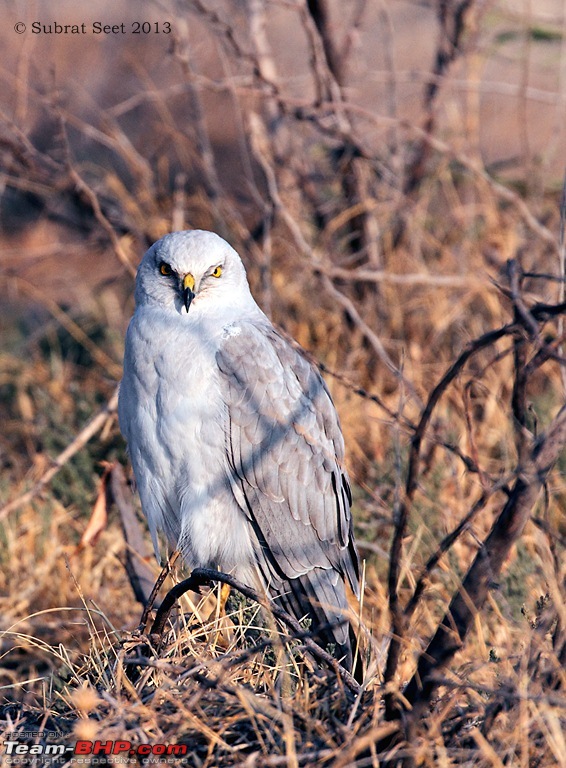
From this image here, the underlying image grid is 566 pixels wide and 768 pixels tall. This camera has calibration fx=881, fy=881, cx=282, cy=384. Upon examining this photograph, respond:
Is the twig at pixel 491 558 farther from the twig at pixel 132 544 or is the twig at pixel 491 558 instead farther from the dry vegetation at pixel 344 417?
the twig at pixel 132 544

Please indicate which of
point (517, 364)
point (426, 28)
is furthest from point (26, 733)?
point (426, 28)

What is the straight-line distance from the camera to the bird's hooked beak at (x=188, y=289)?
3.02 m

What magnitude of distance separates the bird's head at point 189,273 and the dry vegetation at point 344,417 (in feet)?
2.41

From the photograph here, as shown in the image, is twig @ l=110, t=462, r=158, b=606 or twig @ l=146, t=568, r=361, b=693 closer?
twig @ l=146, t=568, r=361, b=693

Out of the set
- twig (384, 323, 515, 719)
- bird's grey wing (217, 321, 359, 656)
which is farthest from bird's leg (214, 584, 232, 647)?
twig (384, 323, 515, 719)

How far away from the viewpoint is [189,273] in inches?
121

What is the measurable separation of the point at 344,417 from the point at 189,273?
6.42 feet

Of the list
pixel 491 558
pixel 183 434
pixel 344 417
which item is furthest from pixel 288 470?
pixel 344 417

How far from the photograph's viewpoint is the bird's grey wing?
2.98 meters

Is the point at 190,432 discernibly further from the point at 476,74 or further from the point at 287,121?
the point at 476,74

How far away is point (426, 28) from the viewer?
11016 mm

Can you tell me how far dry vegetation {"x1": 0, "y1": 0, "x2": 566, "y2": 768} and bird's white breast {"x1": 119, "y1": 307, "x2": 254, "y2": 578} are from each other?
0.26 metres

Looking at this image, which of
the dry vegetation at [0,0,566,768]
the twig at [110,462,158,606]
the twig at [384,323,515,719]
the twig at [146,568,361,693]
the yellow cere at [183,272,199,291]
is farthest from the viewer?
the twig at [110,462,158,606]

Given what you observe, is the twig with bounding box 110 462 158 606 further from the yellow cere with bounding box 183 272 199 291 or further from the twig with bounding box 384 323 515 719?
the twig with bounding box 384 323 515 719
